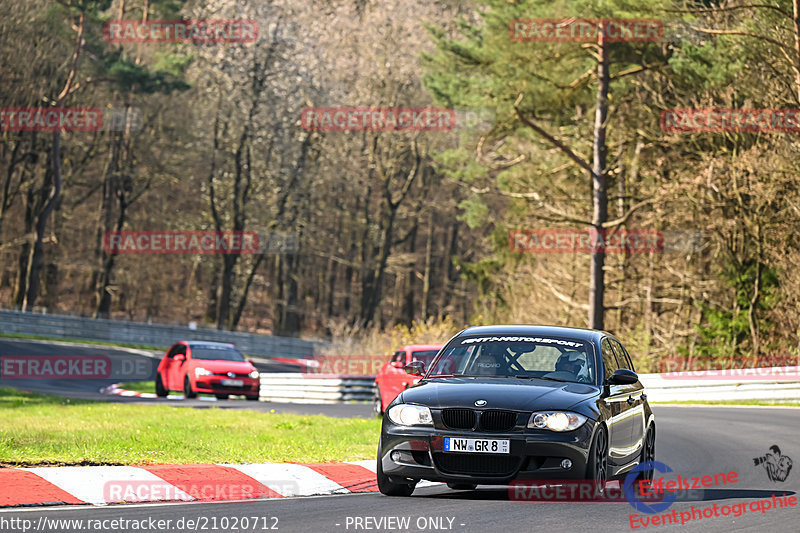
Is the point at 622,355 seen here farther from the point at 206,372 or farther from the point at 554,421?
the point at 206,372

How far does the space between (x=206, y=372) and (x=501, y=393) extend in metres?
20.8

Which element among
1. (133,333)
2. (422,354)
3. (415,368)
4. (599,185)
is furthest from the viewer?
(133,333)

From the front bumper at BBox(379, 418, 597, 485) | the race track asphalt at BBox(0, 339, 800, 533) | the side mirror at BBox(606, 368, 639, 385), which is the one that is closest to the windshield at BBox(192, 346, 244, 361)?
the race track asphalt at BBox(0, 339, 800, 533)

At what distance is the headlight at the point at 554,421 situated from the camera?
9.10 metres

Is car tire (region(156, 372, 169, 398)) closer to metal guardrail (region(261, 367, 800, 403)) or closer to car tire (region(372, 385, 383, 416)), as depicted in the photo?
metal guardrail (region(261, 367, 800, 403))

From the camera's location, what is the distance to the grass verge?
11375 millimetres

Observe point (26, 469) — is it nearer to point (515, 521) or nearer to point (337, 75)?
point (515, 521)

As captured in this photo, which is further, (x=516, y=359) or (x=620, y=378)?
(x=516, y=359)

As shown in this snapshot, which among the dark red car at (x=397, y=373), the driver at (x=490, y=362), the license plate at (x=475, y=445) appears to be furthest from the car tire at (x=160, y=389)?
the license plate at (x=475, y=445)

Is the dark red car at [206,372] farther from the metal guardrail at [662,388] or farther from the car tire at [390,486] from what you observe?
the car tire at [390,486]

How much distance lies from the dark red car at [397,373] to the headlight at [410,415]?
41.0 feet

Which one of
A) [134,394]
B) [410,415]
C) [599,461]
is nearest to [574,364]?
[599,461]

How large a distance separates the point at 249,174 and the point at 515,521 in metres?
55.8

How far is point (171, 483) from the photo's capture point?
975cm
